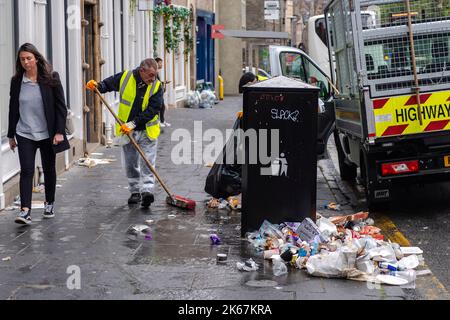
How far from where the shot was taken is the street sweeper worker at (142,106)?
9.98 meters

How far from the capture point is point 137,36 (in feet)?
72.4

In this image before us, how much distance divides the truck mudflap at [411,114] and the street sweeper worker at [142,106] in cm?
243

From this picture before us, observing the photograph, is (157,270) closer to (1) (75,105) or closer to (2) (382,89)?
(2) (382,89)

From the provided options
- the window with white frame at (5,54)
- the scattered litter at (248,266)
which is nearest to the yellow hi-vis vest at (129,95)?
the window with white frame at (5,54)

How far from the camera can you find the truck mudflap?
379 inches

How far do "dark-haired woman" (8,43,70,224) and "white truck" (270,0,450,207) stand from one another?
323cm

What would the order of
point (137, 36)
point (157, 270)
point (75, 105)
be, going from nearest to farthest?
1. point (157, 270)
2. point (75, 105)
3. point (137, 36)

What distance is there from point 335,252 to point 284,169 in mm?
1342

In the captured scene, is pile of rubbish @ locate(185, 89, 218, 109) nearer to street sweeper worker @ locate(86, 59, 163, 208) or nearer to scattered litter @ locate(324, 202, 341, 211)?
scattered litter @ locate(324, 202, 341, 211)

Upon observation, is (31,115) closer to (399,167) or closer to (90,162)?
(399,167)

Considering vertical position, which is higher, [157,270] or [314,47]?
[314,47]

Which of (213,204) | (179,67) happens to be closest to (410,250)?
(213,204)
